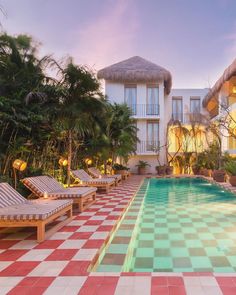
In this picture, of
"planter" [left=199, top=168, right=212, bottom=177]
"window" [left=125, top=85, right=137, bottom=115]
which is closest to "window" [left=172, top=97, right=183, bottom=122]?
"window" [left=125, top=85, right=137, bottom=115]

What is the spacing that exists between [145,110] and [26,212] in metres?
15.8

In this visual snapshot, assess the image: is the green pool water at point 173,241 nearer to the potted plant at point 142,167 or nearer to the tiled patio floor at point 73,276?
the tiled patio floor at point 73,276

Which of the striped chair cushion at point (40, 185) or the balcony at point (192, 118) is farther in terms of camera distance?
the balcony at point (192, 118)

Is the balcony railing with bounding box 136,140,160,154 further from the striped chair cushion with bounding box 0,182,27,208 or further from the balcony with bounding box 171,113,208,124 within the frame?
the striped chair cushion with bounding box 0,182,27,208

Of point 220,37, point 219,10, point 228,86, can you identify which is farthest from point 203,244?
point 228,86

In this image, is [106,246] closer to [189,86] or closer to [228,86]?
[228,86]

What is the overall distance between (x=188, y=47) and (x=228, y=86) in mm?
3581

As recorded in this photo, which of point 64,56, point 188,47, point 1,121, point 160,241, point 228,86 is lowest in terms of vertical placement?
point 160,241

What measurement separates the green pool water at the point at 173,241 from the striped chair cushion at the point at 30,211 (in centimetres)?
94

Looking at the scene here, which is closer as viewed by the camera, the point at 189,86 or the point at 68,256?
the point at 68,256

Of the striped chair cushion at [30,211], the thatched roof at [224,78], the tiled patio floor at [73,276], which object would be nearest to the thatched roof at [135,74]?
the thatched roof at [224,78]

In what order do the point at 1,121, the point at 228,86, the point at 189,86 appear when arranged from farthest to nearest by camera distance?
the point at 189,86 < the point at 228,86 < the point at 1,121

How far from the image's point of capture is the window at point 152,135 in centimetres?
1914

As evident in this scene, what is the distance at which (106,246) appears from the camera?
4.00 meters
